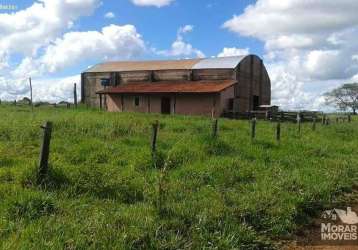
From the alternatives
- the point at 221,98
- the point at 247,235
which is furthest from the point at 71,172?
the point at 221,98

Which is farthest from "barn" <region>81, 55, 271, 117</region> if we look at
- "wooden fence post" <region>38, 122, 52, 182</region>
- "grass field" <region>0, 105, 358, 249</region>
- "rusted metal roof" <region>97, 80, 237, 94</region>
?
"wooden fence post" <region>38, 122, 52, 182</region>

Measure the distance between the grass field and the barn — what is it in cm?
2066

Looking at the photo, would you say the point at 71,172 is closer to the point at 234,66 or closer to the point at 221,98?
the point at 221,98

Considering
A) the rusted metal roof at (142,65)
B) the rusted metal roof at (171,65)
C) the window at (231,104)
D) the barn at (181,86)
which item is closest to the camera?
the barn at (181,86)

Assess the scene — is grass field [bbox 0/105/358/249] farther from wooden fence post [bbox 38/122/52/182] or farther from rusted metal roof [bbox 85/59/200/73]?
rusted metal roof [bbox 85/59/200/73]

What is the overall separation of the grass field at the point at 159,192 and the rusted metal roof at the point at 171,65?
2573 centimetres

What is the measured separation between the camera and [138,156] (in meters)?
10.8

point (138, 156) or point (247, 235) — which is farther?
point (138, 156)

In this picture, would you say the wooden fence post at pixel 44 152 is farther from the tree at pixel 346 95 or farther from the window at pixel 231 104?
the tree at pixel 346 95

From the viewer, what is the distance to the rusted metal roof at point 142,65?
41.5 metres

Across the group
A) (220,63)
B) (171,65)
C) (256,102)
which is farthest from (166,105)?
(256,102)

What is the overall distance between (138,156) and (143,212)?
439 cm

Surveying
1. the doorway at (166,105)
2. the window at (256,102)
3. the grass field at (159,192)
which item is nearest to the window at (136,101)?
the doorway at (166,105)

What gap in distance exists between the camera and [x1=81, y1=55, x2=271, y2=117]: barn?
34.9 meters
